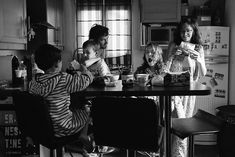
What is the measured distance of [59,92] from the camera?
1758mm

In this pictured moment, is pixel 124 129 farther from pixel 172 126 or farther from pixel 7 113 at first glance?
pixel 7 113

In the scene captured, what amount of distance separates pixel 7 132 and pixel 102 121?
112 cm

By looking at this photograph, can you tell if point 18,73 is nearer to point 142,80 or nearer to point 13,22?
point 13,22

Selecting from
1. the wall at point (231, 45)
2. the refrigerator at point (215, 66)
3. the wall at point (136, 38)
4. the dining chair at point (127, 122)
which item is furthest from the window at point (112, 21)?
the dining chair at point (127, 122)

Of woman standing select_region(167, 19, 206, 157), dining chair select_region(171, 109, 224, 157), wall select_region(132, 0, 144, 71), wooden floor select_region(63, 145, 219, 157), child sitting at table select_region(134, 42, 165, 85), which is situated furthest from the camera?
wall select_region(132, 0, 144, 71)

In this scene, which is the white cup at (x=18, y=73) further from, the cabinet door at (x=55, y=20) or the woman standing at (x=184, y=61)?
the cabinet door at (x=55, y=20)

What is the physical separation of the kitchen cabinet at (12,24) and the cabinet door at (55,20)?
0.68m

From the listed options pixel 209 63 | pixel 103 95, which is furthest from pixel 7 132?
pixel 209 63

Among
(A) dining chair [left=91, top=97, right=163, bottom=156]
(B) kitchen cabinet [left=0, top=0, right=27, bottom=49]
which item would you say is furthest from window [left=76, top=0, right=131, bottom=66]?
(A) dining chair [left=91, top=97, right=163, bottom=156]

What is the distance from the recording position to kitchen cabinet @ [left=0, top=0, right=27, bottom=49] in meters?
2.83

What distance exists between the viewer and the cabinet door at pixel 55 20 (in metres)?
3.99

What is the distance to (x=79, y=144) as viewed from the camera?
199 centimetres

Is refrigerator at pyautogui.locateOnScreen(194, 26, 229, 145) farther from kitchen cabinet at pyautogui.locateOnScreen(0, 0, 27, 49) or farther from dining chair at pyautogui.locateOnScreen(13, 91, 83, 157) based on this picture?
dining chair at pyautogui.locateOnScreen(13, 91, 83, 157)

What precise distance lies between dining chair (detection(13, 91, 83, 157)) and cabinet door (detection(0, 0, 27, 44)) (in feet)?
4.03
